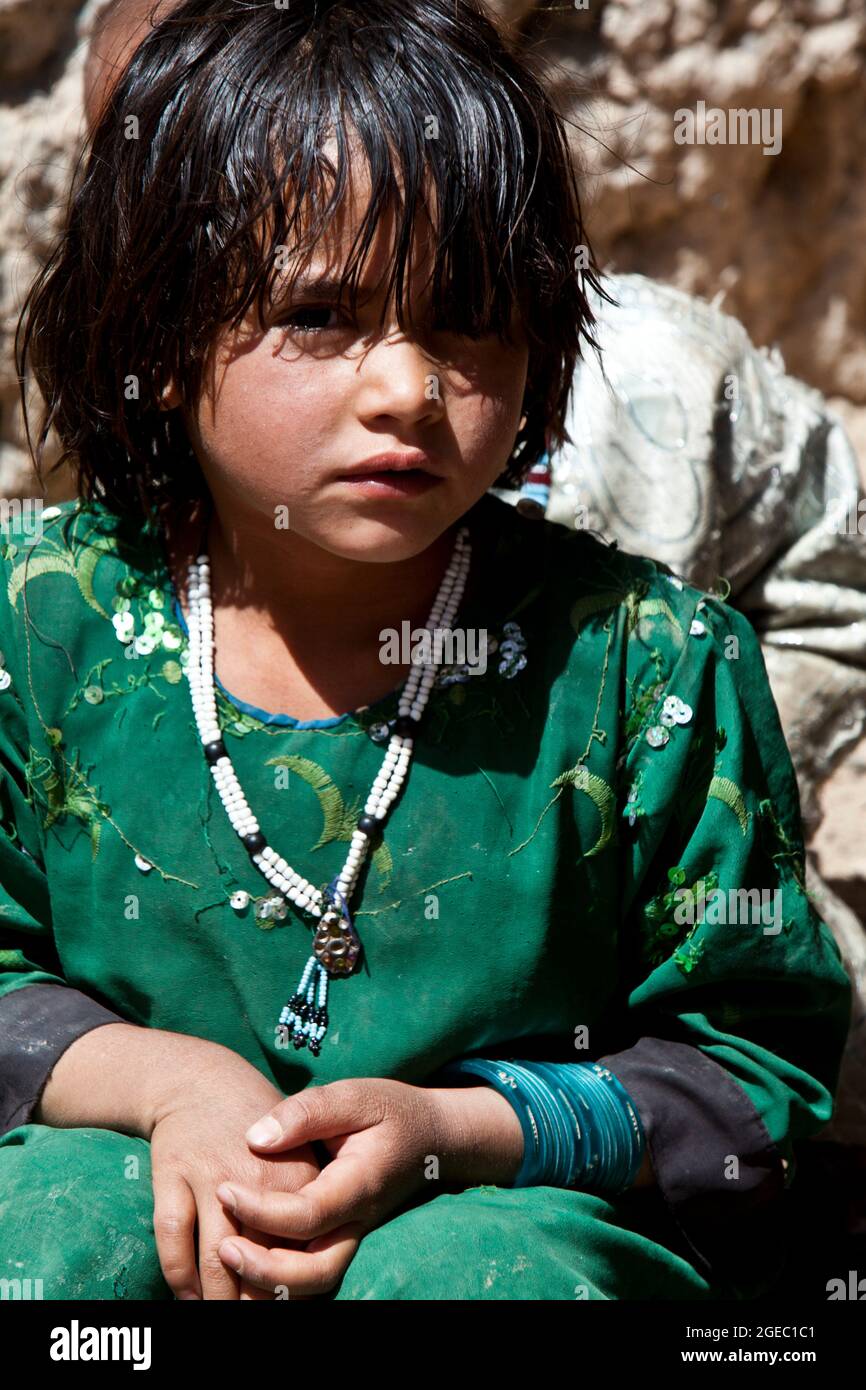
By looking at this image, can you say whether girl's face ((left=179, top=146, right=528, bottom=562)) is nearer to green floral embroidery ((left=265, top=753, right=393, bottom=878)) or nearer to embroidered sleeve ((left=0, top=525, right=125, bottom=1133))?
green floral embroidery ((left=265, top=753, right=393, bottom=878))

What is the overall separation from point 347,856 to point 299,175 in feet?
2.16

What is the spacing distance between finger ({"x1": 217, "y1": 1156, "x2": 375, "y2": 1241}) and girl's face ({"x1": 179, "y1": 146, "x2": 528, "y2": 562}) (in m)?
0.57

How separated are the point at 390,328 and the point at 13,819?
0.67 metres

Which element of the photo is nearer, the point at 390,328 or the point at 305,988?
the point at 390,328

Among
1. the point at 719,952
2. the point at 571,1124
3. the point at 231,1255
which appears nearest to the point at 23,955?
the point at 231,1255

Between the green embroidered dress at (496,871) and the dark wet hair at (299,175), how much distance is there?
273mm

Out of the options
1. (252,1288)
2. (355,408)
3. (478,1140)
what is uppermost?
(355,408)

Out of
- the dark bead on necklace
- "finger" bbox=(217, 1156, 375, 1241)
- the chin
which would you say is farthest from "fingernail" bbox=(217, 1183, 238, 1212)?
the chin

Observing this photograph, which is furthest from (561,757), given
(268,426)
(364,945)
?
(268,426)

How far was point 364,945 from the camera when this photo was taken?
66.9 inches

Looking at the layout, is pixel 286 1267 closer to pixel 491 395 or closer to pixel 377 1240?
pixel 377 1240

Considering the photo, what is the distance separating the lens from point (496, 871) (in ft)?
5.57

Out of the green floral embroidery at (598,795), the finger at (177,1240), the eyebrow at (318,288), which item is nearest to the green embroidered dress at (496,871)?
the green floral embroidery at (598,795)

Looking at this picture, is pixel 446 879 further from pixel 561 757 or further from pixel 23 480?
pixel 23 480
